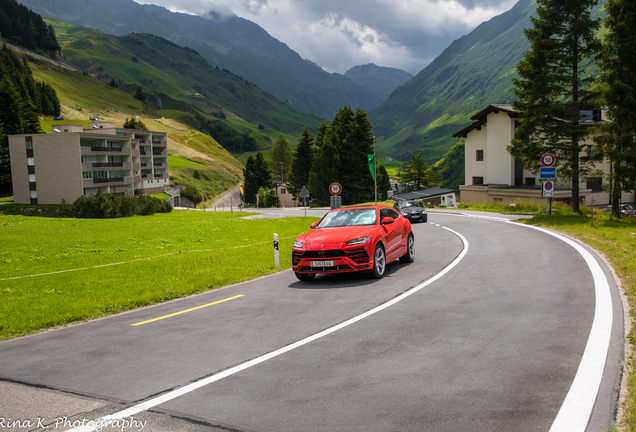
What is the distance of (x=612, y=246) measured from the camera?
13.1 meters

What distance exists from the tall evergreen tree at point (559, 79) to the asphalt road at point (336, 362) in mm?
18271

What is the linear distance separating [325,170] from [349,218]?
189ft

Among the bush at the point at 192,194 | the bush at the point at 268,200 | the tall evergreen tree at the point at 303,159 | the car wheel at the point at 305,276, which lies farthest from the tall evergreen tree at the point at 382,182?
the car wheel at the point at 305,276

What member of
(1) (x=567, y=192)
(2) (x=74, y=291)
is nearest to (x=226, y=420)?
(2) (x=74, y=291)

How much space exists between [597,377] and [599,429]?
1.07 metres

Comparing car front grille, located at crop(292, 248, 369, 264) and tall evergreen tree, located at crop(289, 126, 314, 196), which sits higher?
tall evergreen tree, located at crop(289, 126, 314, 196)

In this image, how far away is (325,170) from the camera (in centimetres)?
6912

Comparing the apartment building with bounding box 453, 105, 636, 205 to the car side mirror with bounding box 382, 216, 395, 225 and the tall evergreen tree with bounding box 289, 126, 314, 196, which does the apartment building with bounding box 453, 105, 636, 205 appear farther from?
the car side mirror with bounding box 382, 216, 395, 225

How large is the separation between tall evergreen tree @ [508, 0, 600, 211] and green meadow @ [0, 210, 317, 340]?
15.4 metres

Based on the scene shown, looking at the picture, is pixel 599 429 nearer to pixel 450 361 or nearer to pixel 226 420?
pixel 450 361

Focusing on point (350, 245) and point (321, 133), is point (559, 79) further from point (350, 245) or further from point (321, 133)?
point (321, 133)

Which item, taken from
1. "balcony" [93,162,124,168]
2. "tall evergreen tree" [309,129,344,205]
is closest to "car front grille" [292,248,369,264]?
"tall evergreen tree" [309,129,344,205]

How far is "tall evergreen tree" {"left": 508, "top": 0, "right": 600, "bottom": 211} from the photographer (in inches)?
966

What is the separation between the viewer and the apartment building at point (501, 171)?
48156 mm
